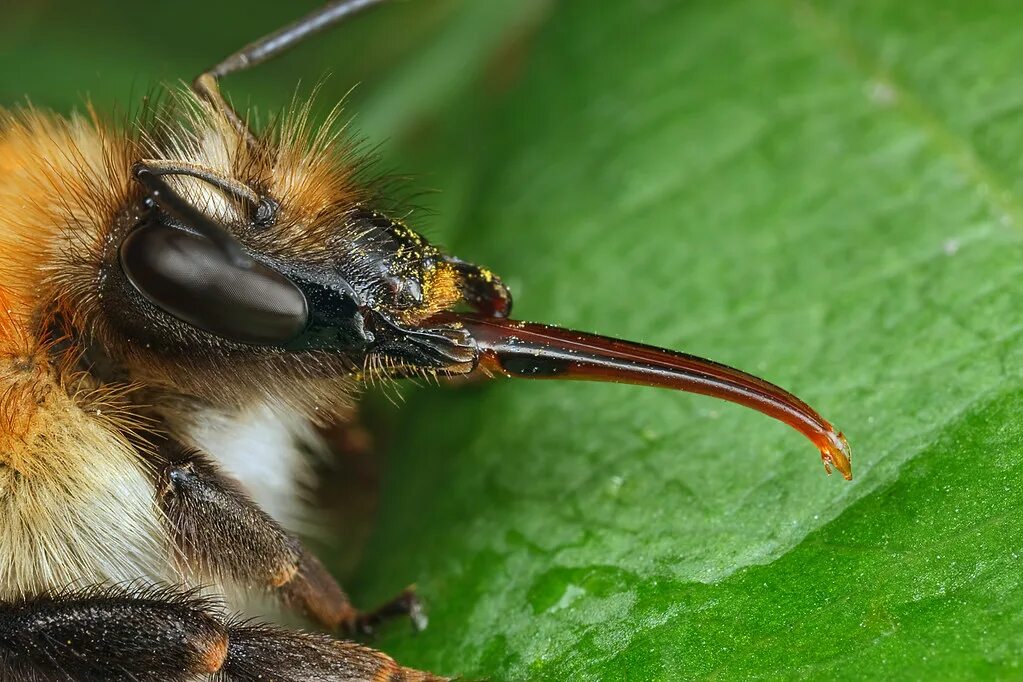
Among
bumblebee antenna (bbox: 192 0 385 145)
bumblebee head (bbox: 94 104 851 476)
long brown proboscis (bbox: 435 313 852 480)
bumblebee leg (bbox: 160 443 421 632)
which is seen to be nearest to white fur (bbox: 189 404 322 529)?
bumblebee leg (bbox: 160 443 421 632)

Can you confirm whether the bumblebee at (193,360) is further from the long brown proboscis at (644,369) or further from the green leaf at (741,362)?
the green leaf at (741,362)

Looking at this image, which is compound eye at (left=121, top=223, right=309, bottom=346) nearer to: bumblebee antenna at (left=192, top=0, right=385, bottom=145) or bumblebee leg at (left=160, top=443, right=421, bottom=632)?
bumblebee leg at (left=160, top=443, right=421, bottom=632)

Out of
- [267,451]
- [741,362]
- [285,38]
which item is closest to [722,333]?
[741,362]

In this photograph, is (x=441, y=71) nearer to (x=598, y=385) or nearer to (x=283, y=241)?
(x=598, y=385)

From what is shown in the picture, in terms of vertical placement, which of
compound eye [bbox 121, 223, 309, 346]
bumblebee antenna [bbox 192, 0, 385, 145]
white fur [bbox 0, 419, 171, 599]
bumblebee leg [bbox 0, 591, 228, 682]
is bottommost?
bumblebee leg [bbox 0, 591, 228, 682]

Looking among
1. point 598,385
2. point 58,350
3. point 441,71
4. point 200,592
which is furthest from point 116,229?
point 441,71

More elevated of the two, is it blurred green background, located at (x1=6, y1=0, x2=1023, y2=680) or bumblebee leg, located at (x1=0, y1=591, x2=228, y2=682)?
blurred green background, located at (x1=6, y1=0, x2=1023, y2=680)

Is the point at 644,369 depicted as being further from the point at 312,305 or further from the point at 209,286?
the point at 209,286
